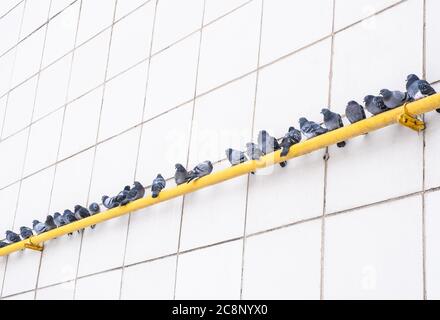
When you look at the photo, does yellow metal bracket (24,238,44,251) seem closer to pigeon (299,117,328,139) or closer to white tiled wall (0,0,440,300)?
white tiled wall (0,0,440,300)

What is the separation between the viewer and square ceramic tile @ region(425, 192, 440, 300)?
2.58 metres

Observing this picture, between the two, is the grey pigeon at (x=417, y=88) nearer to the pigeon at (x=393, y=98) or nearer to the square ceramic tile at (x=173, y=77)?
the pigeon at (x=393, y=98)

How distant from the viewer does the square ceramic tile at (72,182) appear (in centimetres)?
446

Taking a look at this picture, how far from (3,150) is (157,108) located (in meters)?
1.70

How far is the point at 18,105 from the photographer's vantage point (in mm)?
5520

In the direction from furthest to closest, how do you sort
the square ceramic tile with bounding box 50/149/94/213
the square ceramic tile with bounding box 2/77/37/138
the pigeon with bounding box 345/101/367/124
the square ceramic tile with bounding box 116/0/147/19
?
the square ceramic tile with bounding box 2/77/37/138
the square ceramic tile with bounding box 116/0/147/19
the square ceramic tile with bounding box 50/149/94/213
the pigeon with bounding box 345/101/367/124

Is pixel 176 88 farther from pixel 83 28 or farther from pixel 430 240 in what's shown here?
pixel 430 240

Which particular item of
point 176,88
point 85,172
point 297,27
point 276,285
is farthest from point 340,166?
point 85,172

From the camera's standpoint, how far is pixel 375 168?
2.89 metres

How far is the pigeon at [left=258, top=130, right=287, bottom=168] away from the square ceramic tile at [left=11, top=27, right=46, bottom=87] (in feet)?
8.61

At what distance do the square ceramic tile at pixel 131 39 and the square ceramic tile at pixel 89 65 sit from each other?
3.2 inches

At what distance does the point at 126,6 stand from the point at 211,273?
199cm

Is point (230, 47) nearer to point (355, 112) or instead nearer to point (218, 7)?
point (218, 7)

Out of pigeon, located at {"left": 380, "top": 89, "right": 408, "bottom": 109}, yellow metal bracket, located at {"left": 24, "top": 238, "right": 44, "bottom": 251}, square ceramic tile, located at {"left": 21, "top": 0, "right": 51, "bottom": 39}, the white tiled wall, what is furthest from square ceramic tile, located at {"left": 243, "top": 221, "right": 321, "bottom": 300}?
square ceramic tile, located at {"left": 21, "top": 0, "right": 51, "bottom": 39}
